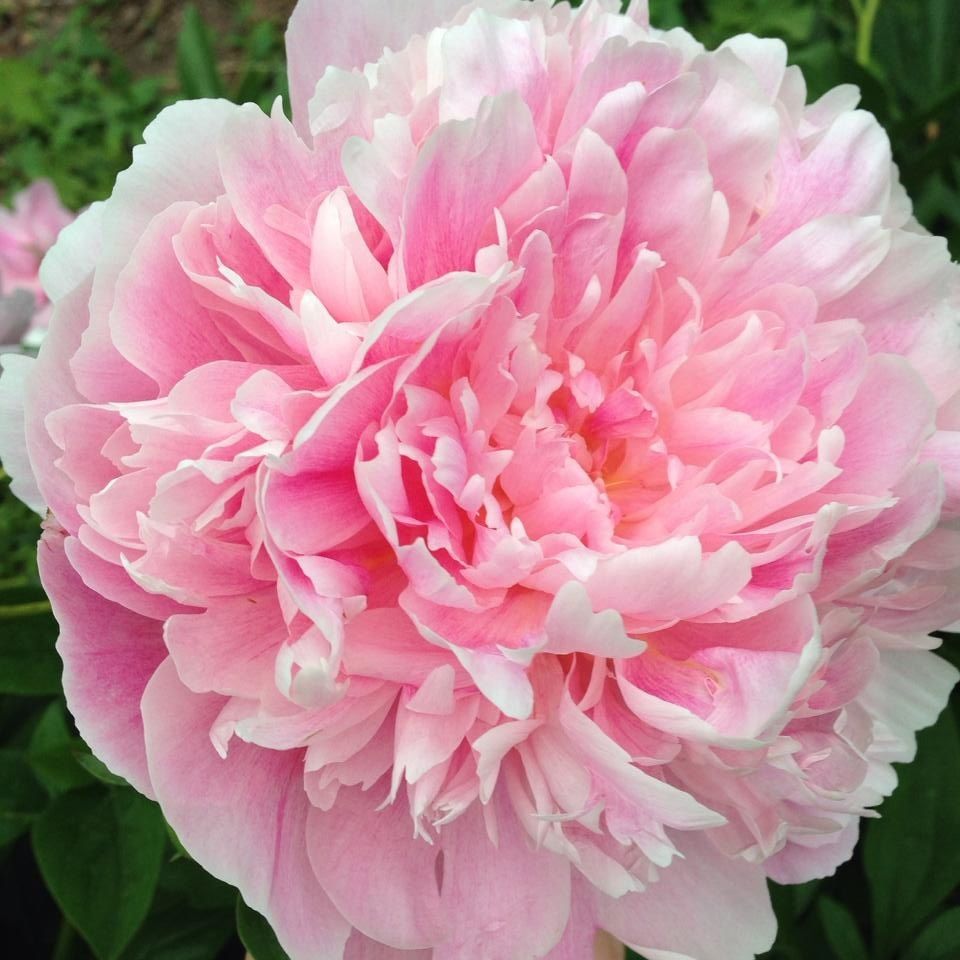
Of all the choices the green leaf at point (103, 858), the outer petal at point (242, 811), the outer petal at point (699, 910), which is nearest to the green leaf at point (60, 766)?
the green leaf at point (103, 858)

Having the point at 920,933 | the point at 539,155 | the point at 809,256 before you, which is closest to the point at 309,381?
the point at 539,155

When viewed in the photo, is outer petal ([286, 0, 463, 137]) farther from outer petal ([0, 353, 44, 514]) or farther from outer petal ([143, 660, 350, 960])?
outer petal ([143, 660, 350, 960])

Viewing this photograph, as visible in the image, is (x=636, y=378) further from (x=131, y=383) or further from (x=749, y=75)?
(x=131, y=383)

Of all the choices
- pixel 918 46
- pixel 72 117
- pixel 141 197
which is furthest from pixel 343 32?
pixel 72 117

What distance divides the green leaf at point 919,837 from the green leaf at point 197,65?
0.93 meters

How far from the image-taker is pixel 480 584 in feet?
1.78

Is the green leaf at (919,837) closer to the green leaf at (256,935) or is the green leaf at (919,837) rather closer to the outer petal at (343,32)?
the green leaf at (256,935)

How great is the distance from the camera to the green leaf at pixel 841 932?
877 mm

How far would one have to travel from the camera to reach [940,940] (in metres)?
0.88

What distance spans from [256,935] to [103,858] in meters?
0.13

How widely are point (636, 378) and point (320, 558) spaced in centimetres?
22

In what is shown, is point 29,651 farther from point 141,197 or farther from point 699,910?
point 699,910

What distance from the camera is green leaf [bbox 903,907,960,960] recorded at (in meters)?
0.87

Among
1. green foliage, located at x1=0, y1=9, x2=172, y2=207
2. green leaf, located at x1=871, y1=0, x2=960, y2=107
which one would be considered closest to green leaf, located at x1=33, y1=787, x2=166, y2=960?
green leaf, located at x1=871, y1=0, x2=960, y2=107
